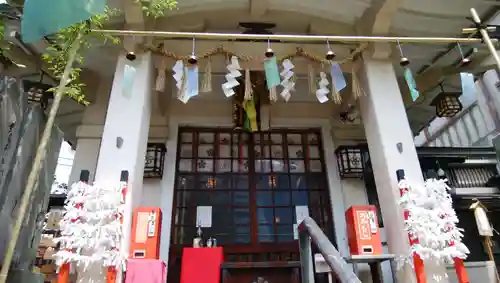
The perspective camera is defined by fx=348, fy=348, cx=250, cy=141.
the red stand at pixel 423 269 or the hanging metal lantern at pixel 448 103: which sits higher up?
the hanging metal lantern at pixel 448 103

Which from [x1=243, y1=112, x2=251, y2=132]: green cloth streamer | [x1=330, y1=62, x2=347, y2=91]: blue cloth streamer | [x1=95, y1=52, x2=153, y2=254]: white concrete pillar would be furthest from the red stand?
[x1=95, y1=52, x2=153, y2=254]: white concrete pillar

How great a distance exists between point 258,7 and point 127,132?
3117mm

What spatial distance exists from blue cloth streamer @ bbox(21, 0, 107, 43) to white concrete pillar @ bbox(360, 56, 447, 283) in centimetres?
444

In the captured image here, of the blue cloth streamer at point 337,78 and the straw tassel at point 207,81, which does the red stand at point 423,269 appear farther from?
the straw tassel at point 207,81

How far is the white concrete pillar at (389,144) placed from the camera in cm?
496

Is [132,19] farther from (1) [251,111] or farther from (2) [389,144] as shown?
(2) [389,144]

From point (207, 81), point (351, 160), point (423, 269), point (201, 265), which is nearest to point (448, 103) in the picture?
point (351, 160)

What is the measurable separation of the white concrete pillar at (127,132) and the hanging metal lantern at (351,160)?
3995 millimetres

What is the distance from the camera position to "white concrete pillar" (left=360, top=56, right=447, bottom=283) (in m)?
4.96

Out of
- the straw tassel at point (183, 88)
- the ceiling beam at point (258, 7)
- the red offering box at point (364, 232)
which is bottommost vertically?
the red offering box at point (364, 232)

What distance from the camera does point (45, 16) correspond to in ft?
9.62

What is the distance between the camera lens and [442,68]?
22.7ft

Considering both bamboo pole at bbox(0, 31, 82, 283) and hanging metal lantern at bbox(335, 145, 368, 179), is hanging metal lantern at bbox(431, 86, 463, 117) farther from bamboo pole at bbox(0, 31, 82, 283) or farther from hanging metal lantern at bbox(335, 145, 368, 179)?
bamboo pole at bbox(0, 31, 82, 283)

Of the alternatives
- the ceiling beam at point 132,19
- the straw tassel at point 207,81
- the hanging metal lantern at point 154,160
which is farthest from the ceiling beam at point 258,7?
the hanging metal lantern at point 154,160
